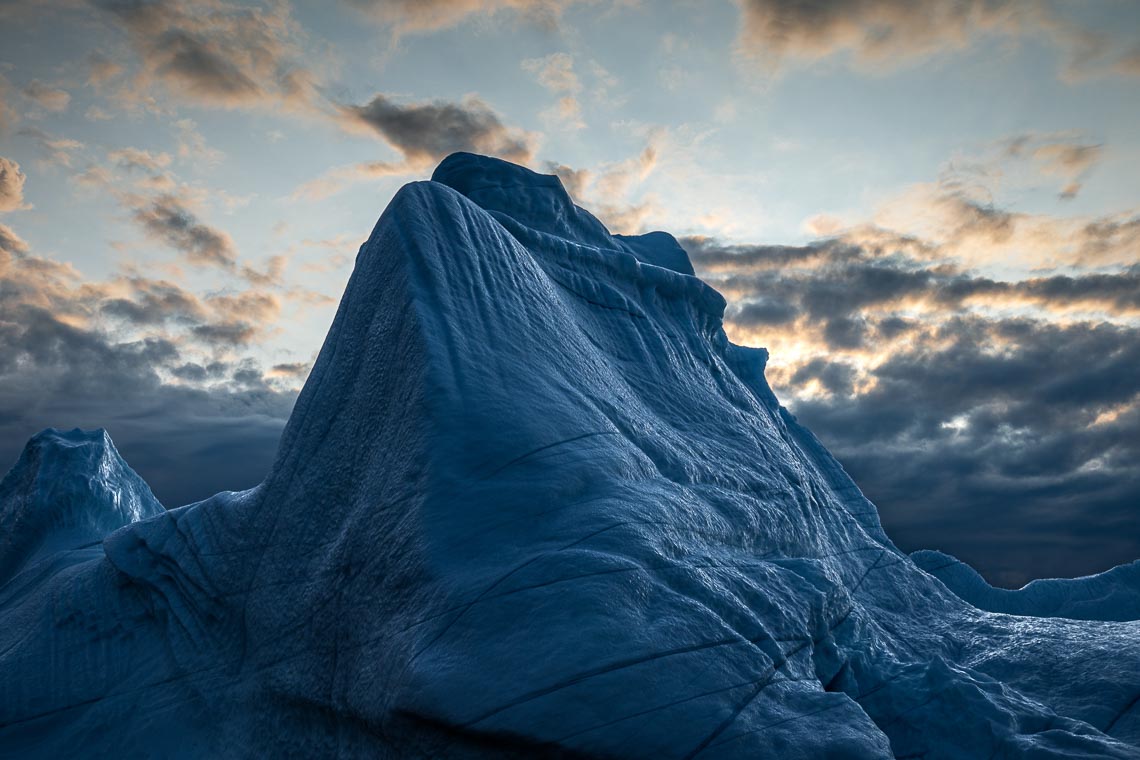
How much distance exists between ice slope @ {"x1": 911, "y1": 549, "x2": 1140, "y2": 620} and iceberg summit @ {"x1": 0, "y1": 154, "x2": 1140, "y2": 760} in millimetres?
6220

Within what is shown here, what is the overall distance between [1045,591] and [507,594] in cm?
1670

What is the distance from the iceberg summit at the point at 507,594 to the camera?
4.64 metres

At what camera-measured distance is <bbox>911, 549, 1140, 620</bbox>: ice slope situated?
16203 mm

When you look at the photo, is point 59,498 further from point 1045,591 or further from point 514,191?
point 1045,591

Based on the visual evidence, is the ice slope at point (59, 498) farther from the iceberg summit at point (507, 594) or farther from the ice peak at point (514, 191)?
the ice peak at point (514, 191)

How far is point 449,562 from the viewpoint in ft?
17.0

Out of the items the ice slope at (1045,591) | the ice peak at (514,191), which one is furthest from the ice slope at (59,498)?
the ice slope at (1045,591)

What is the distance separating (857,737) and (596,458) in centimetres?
264

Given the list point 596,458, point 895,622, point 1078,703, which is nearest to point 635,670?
point 596,458

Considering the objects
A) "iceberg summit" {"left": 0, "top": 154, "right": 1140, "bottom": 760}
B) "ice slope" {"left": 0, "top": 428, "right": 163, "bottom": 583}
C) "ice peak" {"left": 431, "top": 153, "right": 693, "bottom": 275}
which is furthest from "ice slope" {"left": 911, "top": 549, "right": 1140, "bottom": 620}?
"ice slope" {"left": 0, "top": 428, "right": 163, "bottom": 583}

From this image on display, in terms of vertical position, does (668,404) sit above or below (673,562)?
above

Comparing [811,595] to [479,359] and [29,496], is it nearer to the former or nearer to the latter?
[479,359]

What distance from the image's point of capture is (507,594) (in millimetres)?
4891

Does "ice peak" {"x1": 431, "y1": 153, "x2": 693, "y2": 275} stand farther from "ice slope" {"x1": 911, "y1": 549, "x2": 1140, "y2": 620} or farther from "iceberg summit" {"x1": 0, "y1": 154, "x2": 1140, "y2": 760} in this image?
"ice slope" {"x1": 911, "y1": 549, "x2": 1140, "y2": 620}
